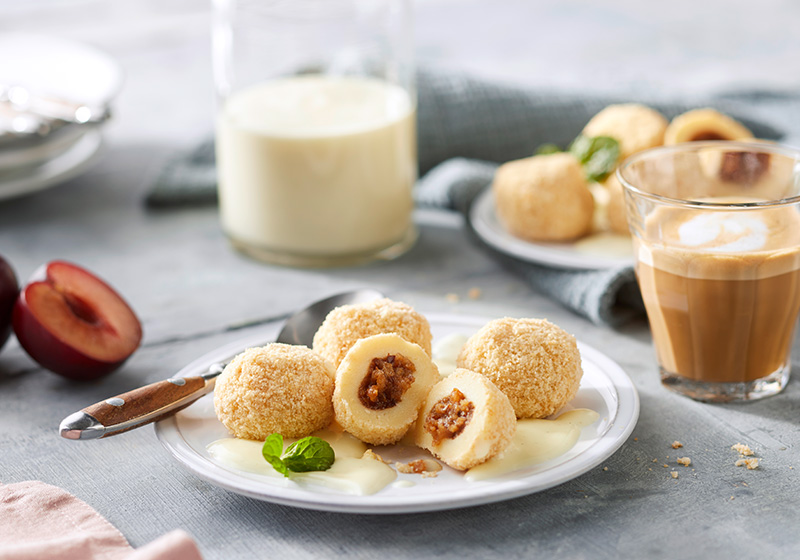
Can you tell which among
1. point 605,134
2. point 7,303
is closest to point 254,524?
point 7,303

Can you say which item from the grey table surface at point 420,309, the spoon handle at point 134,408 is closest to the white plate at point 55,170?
the grey table surface at point 420,309

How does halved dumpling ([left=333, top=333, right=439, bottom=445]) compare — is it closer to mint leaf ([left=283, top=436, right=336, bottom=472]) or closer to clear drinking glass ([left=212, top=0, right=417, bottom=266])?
mint leaf ([left=283, top=436, right=336, bottom=472])

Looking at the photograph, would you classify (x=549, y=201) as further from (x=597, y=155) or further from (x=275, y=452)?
(x=275, y=452)

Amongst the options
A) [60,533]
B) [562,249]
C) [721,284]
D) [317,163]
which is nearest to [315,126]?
[317,163]

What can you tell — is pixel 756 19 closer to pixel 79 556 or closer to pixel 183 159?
pixel 183 159

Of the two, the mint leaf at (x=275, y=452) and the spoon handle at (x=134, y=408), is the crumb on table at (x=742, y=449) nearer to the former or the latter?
the mint leaf at (x=275, y=452)
